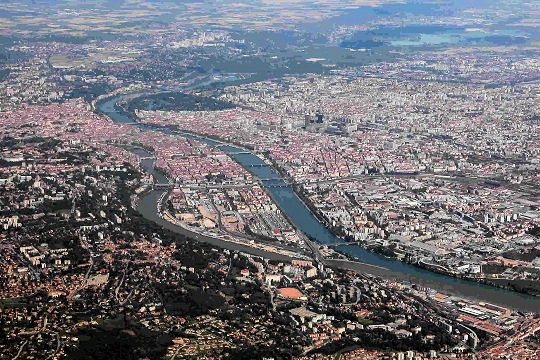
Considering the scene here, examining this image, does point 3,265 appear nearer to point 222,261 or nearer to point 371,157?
point 222,261

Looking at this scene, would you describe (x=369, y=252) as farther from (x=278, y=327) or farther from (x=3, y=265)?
(x=3, y=265)

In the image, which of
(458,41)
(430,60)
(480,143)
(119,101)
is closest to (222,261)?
(480,143)

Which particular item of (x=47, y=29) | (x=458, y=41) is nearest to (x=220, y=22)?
(x=47, y=29)

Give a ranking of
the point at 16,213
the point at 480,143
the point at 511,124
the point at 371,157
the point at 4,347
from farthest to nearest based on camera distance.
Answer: the point at 511,124 < the point at 480,143 < the point at 371,157 < the point at 16,213 < the point at 4,347

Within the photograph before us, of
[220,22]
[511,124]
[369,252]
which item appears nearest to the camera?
[369,252]

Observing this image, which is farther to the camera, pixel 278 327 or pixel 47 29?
pixel 47 29

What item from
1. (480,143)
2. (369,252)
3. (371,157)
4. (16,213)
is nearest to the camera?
(369,252)
